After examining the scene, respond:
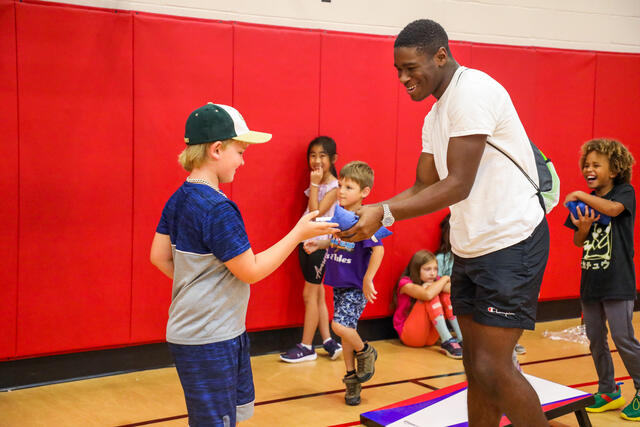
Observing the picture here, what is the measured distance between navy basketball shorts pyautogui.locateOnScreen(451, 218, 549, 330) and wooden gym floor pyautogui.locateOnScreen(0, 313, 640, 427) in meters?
1.56

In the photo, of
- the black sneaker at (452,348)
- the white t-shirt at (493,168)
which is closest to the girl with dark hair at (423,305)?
the black sneaker at (452,348)

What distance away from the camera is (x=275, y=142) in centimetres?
496

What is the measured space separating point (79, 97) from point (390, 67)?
2.42 metres

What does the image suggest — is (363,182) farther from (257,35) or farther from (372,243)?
(257,35)

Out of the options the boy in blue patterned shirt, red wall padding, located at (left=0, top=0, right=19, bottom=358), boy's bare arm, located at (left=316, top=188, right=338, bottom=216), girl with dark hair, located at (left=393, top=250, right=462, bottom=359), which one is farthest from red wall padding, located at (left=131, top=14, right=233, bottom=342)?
the boy in blue patterned shirt

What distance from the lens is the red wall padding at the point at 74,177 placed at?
412 centimetres

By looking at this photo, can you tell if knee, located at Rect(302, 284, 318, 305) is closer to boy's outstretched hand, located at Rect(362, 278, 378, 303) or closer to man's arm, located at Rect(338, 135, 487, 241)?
boy's outstretched hand, located at Rect(362, 278, 378, 303)

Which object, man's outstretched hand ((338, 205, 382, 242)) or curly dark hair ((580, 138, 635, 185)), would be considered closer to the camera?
man's outstretched hand ((338, 205, 382, 242))

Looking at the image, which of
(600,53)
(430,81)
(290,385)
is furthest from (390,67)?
(430,81)

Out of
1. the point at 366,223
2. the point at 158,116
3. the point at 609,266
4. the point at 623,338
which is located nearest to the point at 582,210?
the point at 609,266

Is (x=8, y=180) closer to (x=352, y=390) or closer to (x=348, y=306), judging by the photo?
(x=348, y=306)

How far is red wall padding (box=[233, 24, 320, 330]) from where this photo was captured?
15.8ft

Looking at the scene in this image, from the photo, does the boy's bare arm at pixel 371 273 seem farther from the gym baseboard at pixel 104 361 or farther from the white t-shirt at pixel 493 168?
the gym baseboard at pixel 104 361

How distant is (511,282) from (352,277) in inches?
70.8
